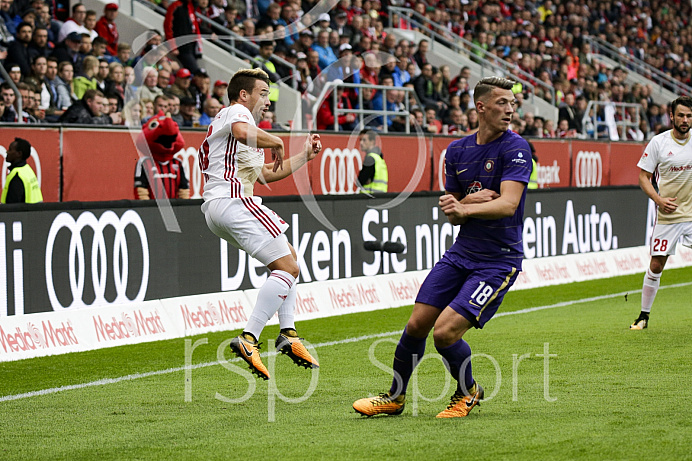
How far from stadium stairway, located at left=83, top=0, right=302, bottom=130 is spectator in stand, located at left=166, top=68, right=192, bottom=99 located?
1.93m

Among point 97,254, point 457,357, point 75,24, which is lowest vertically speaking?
point 457,357

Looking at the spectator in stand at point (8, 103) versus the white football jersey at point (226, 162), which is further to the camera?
the spectator in stand at point (8, 103)

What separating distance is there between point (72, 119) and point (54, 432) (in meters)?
8.35

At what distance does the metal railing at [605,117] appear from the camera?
26.3 metres

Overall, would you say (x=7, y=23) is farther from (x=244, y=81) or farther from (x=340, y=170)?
(x=244, y=81)

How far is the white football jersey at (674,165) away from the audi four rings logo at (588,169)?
10294mm

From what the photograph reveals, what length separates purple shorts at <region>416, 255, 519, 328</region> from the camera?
6586 mm

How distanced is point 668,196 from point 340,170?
20.3 feet

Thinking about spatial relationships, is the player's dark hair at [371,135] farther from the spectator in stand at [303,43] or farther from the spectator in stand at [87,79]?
the spectator in stand at [87,79]

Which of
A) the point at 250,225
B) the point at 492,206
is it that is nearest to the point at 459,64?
the point at 250,225

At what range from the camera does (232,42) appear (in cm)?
1959

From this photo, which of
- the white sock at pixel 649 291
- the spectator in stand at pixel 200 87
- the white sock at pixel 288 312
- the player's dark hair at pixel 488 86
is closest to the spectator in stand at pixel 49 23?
the spectator in stand at pixel 200 87

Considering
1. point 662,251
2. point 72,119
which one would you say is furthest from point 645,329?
point 72,119

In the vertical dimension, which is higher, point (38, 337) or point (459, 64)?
point (459, 64)
